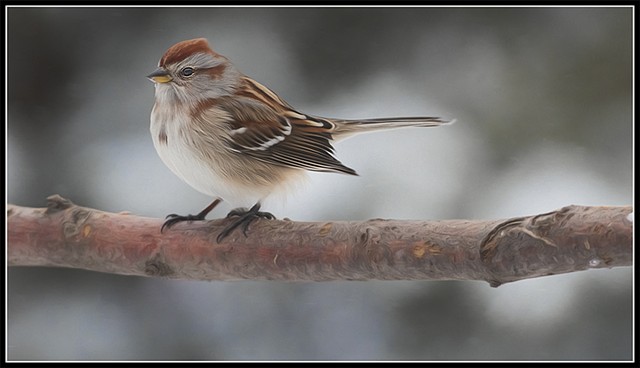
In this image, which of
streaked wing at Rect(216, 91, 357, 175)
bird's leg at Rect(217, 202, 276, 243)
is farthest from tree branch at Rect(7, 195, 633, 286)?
streaked wing at Rect(216, 91, 357, 175)

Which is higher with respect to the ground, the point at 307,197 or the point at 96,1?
the point at 96,1

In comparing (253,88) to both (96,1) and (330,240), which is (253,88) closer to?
(330,240)

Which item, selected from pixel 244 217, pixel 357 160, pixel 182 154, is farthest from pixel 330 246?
pixel 357 160

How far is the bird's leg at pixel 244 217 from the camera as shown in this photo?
1.28 meters

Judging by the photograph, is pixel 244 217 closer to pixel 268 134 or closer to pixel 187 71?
pixel 268 134

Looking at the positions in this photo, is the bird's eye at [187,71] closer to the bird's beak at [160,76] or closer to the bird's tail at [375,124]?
the bird's beak at [160,76]

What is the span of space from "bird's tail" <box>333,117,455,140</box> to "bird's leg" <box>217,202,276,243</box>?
186 mm

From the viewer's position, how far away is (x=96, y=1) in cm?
162

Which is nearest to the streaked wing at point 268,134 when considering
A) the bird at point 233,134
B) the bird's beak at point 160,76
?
the bird at point 233,134

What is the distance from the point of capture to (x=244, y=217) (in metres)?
1.30

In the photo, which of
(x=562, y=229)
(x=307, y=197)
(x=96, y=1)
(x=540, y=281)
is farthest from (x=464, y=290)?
(x=96, y=1)

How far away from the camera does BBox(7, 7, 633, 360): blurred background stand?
1.66 m
